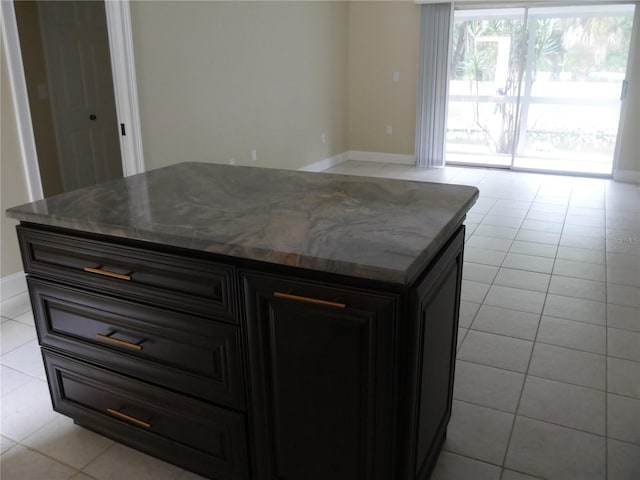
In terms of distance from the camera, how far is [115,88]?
390cm

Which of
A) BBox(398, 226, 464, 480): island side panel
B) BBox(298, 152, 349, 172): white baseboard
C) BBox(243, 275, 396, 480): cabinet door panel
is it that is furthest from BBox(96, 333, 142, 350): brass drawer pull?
BBox(298, 152, 349, 172): white baseboard

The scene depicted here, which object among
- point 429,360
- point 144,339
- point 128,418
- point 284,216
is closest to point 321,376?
point 429,360

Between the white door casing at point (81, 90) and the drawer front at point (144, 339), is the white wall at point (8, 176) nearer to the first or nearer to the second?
the white door casing at point (81, 90)

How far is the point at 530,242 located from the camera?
4.21 meters

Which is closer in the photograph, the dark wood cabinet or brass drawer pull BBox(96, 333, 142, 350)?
the dark wood cabinet

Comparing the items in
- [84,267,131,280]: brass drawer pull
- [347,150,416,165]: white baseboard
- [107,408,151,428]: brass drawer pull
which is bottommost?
[107,408,151,428]: brass drawer pull

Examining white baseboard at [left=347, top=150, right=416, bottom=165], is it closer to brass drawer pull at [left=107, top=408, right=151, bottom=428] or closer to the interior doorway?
the interior doorway

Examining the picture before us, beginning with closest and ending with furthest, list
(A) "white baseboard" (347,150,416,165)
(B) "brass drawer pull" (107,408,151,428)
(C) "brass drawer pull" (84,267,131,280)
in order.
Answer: (C) "brass drawer pull" (84,267,131,280) < (B) "brass drawer pull" (107,408,151,428) < (A) "white baseboard" (347,150,416,165)

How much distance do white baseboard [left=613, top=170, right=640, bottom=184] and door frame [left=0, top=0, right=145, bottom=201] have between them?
5407mm

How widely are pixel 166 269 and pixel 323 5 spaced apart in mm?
5696

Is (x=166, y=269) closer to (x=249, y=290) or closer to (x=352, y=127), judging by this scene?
(x=249, y=290)

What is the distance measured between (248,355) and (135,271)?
428 mm

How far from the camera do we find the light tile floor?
1.88 metres

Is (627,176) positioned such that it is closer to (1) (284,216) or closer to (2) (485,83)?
(2) (485,83)
